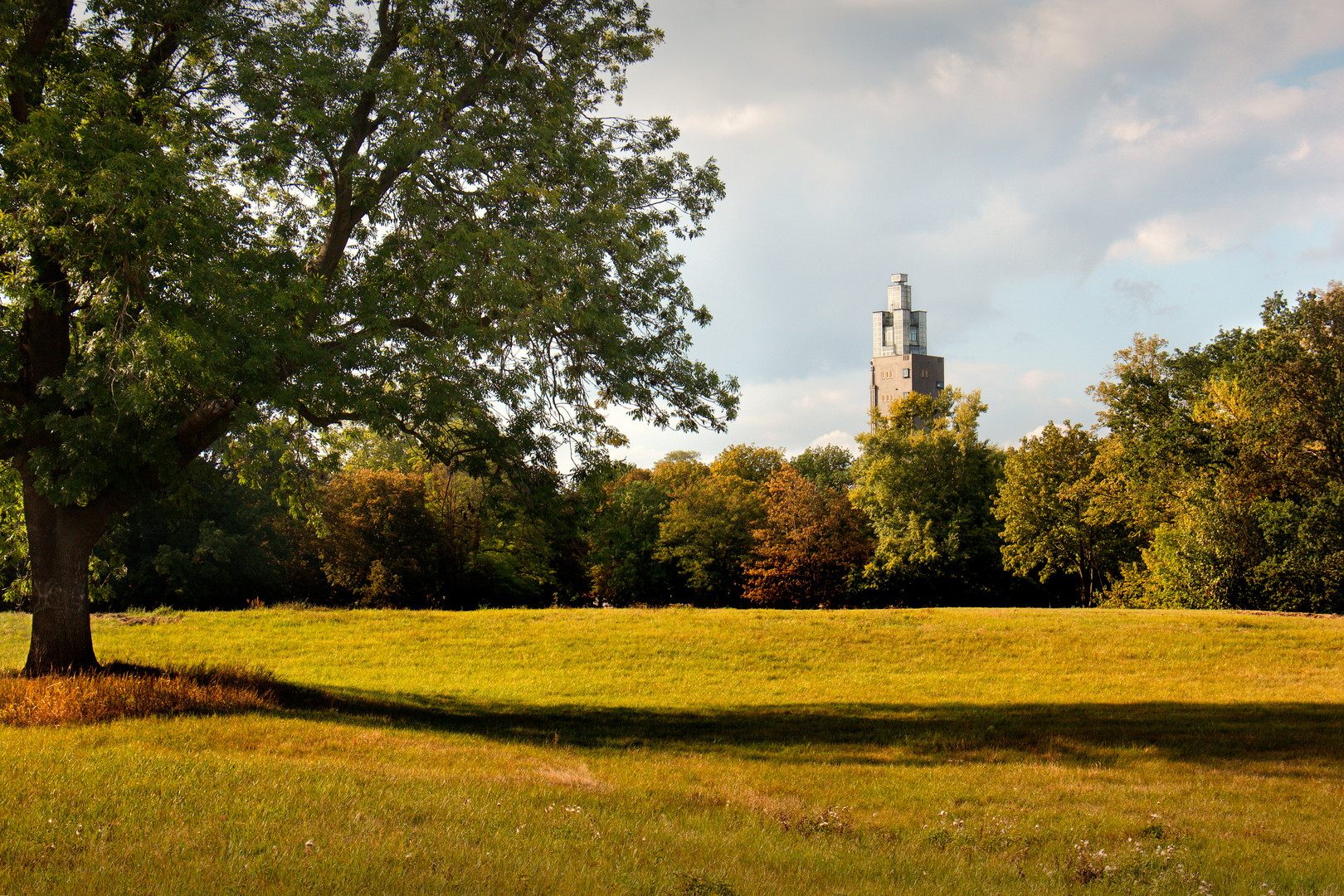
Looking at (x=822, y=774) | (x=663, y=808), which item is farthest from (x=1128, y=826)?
(x=663, y=808)

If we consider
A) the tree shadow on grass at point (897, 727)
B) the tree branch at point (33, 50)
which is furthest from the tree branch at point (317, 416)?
the tree branch at point (33, 50)

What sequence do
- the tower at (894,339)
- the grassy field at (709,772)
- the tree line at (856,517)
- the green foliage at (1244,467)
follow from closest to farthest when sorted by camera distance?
1. the grassy field at (709,772)
2. the tree line at (856,517)
3. the green foliage at (1244,467)
4. the tower at (894,339)

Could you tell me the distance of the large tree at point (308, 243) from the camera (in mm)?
11086

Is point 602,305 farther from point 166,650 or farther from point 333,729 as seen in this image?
point 166,650

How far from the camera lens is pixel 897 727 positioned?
50.0ft

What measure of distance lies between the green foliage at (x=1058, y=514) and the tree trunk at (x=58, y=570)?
156ft

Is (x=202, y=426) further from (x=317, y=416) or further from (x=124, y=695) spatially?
(x=124, y=695)

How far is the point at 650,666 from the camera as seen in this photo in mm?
22078

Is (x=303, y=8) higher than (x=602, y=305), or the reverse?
(x=303, y=8)

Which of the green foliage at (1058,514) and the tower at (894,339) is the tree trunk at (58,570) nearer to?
the green foliage at (1058,514)

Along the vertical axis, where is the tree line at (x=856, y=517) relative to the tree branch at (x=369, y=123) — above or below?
below

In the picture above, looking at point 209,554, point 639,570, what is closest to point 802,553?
point 639,570

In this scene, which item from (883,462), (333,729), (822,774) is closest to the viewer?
(822,774)

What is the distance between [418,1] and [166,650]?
18.0 metres
